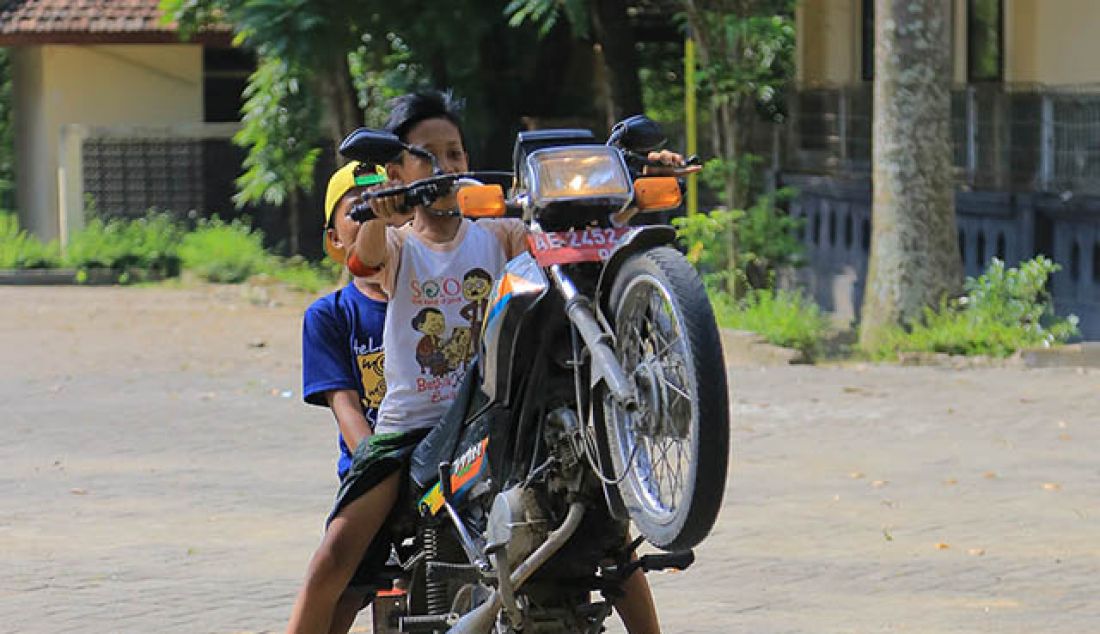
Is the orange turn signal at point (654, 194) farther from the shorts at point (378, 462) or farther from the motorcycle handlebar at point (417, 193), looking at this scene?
the shorts at point (378, 462)

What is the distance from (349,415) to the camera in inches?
211

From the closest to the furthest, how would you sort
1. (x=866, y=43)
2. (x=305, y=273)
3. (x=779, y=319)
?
(x=779, y=319) < (x=866, y=43) < (x=305, y=273)

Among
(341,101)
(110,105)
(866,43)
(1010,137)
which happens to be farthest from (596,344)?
(110,105)

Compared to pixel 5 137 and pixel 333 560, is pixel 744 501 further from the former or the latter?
pixel 5 137

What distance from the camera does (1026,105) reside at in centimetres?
1608

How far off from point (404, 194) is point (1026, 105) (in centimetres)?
1224

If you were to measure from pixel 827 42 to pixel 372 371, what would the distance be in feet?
57.4

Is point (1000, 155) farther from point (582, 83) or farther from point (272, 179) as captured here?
point (272, 179)

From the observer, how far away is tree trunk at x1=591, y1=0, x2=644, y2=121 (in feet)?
64.8

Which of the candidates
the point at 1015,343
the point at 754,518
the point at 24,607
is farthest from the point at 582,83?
→ the point at 24,607

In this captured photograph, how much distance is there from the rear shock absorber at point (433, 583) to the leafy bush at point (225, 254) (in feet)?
62.2

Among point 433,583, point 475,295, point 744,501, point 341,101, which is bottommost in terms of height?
point 744,501

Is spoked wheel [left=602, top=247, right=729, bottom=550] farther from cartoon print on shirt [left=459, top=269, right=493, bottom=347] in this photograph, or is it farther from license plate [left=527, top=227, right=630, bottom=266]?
cartoon print on shirt [left=459, top=269, right=493, bottom=347]

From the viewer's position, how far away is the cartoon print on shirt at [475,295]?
500 cm
